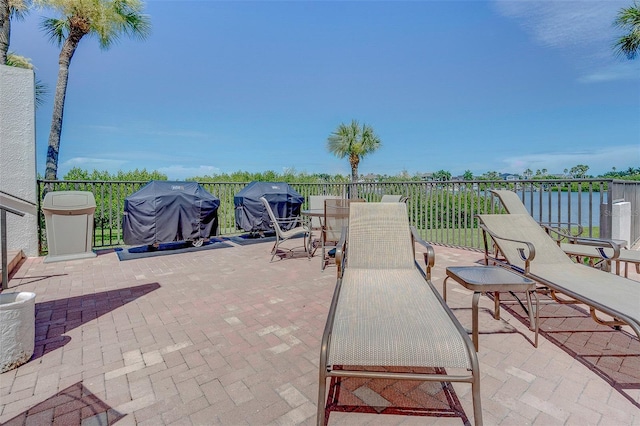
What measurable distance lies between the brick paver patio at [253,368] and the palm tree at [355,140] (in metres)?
23.7

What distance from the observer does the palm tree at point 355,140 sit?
1036 inches

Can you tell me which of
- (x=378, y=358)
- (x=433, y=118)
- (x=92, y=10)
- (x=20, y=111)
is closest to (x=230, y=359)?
(x=378, y=358)

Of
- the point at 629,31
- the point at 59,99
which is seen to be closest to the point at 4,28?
the point at 59,99

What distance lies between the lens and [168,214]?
5.96m

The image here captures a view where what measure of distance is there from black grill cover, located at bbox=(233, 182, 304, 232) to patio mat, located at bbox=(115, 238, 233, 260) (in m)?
0.75

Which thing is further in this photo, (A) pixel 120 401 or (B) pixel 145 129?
(B) pixel 145 129

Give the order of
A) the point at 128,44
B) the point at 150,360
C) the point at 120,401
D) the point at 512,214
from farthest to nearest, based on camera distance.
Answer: the point at 128,44
the point at 512,214
the point at 150,360
the point at 120,401

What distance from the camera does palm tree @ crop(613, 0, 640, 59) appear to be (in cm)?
1235

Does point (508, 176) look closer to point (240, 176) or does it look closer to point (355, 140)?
point (240, 176)

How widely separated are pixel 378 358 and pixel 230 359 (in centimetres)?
129

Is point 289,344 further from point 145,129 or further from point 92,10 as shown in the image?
point 145,129

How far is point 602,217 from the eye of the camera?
4387 millimetres

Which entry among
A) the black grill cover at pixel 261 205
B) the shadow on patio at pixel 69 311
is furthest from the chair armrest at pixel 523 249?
the black grill cover at pixel 261 205

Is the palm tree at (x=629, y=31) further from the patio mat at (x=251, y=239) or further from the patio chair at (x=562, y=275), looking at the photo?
the patio mat at (x=251, y=239)
